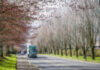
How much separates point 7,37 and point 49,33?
51368 millimetres

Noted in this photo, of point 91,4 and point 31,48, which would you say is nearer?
point 91,4

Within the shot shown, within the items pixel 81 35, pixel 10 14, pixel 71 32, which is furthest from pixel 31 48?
pixel 10 14

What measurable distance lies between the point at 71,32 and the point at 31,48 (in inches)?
445

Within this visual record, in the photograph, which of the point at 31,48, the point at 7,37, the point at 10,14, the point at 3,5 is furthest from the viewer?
the point at 31,48

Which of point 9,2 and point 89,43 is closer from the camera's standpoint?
point 9,2

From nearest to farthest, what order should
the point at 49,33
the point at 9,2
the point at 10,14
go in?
the point at 9,2 < the point at 10,14 < the point at 49,33

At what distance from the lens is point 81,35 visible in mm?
48125

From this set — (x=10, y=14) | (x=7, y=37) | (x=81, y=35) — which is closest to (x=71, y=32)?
(x=81, y=35)

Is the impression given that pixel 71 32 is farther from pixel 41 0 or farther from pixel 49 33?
pixel 41 0

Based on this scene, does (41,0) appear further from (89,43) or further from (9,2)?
(89,43)

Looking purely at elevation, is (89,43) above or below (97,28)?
below

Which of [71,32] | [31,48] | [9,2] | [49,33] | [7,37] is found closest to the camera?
[9,2]

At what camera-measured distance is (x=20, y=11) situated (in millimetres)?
14945

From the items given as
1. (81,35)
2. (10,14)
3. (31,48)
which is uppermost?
(10,14)
